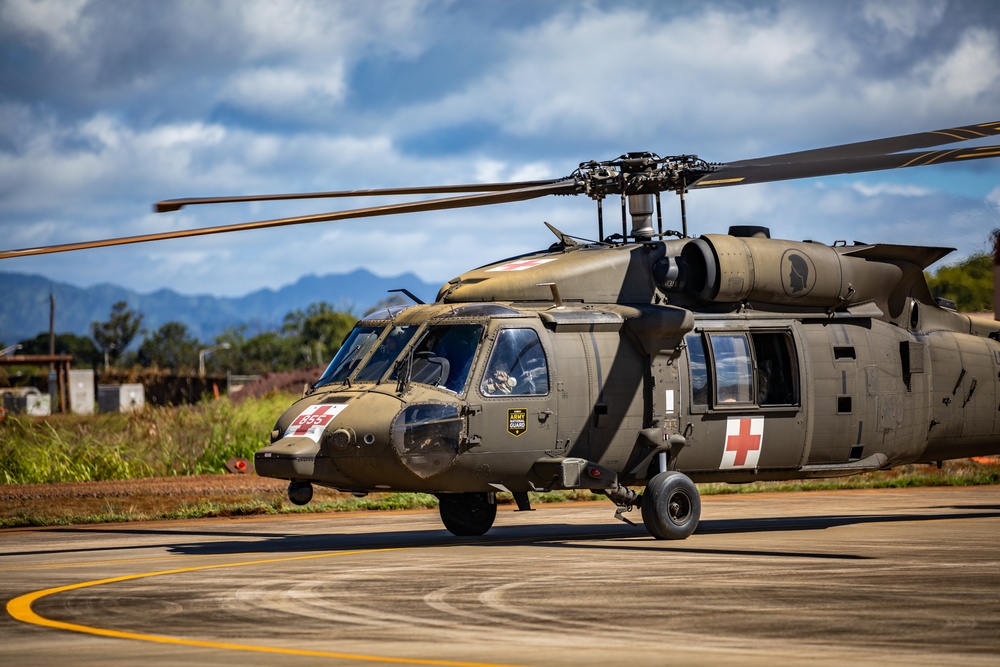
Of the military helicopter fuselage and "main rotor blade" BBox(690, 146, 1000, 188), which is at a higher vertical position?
"main rotor blade" BBox(690, 146, 1000, 188)

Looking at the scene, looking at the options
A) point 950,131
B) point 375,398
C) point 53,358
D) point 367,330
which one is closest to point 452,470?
point 375,398

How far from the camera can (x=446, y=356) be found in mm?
14250

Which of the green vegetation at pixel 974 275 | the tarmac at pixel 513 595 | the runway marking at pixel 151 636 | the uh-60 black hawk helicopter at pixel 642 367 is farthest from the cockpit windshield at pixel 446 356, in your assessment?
the green vegetation at pixel 974 275

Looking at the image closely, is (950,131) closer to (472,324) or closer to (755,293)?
(755,293)

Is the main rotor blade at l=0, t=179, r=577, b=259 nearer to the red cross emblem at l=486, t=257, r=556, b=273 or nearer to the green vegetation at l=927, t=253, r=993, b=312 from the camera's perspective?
the red cross emblem at l=486, t=257, r=556, b=273

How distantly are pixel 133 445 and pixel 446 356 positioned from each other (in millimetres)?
14402

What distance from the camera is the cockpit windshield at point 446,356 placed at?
14.0m

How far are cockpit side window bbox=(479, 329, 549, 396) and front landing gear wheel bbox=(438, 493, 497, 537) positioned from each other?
2.33m

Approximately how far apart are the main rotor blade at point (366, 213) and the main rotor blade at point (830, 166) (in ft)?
6.25

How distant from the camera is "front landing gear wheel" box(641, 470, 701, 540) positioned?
1450cm

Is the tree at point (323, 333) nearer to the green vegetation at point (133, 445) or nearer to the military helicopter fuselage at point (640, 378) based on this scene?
the green vegetation at point (133, 445)

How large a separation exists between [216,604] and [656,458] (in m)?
6.55

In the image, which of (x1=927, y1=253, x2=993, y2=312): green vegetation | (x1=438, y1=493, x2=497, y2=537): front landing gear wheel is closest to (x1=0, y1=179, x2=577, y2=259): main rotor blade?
(x1=438, y1=493, x2=497, y2=537): front landing gear wheel

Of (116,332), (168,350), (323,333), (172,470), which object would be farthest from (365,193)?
(116,332)
